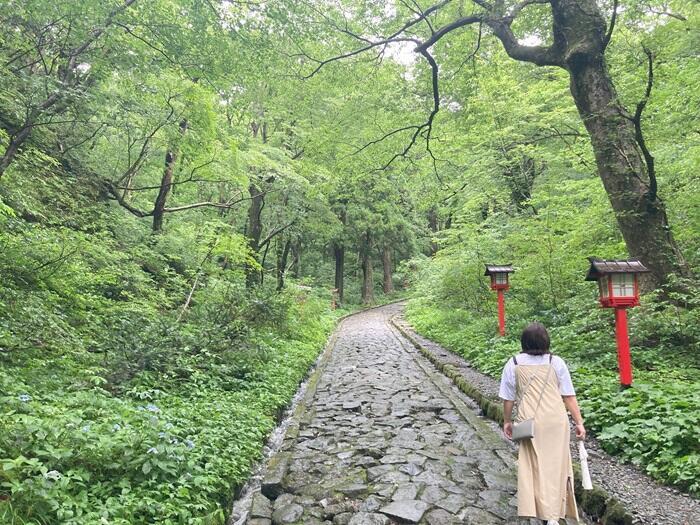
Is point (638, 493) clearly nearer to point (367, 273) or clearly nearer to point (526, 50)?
point (526, 50)

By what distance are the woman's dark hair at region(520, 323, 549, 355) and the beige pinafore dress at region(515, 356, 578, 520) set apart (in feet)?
0.43

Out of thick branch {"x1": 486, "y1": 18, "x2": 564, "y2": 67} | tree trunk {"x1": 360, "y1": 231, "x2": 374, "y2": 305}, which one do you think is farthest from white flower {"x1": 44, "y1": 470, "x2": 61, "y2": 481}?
tree trunk {"x1": 360, "y1": 231, "x2": 374, "y2": 305}

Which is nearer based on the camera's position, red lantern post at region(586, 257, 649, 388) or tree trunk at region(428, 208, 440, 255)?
red lantern post at region(586, 257, 649, 388)

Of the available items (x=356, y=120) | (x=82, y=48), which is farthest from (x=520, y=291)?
(x=82, y=48)

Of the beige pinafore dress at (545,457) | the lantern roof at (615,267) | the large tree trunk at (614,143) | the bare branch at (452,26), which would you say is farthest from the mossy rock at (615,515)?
the bare branch at (452,26)

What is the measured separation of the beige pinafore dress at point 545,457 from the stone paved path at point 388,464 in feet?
1.94

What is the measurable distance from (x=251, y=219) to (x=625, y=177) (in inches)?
515

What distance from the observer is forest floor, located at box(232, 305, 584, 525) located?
416 cm

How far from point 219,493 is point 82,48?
7.20m

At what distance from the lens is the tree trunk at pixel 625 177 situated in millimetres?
7555

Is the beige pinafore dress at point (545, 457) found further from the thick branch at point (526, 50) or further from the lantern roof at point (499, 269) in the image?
the lantern roof at point (499, 269)

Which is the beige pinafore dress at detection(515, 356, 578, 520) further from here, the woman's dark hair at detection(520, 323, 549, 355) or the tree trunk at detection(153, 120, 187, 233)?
the tree trunk at detection(153, 120, 187, 233)

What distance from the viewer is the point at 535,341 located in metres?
3.70

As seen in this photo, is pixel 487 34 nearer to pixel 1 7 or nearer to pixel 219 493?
pixel 1 7
